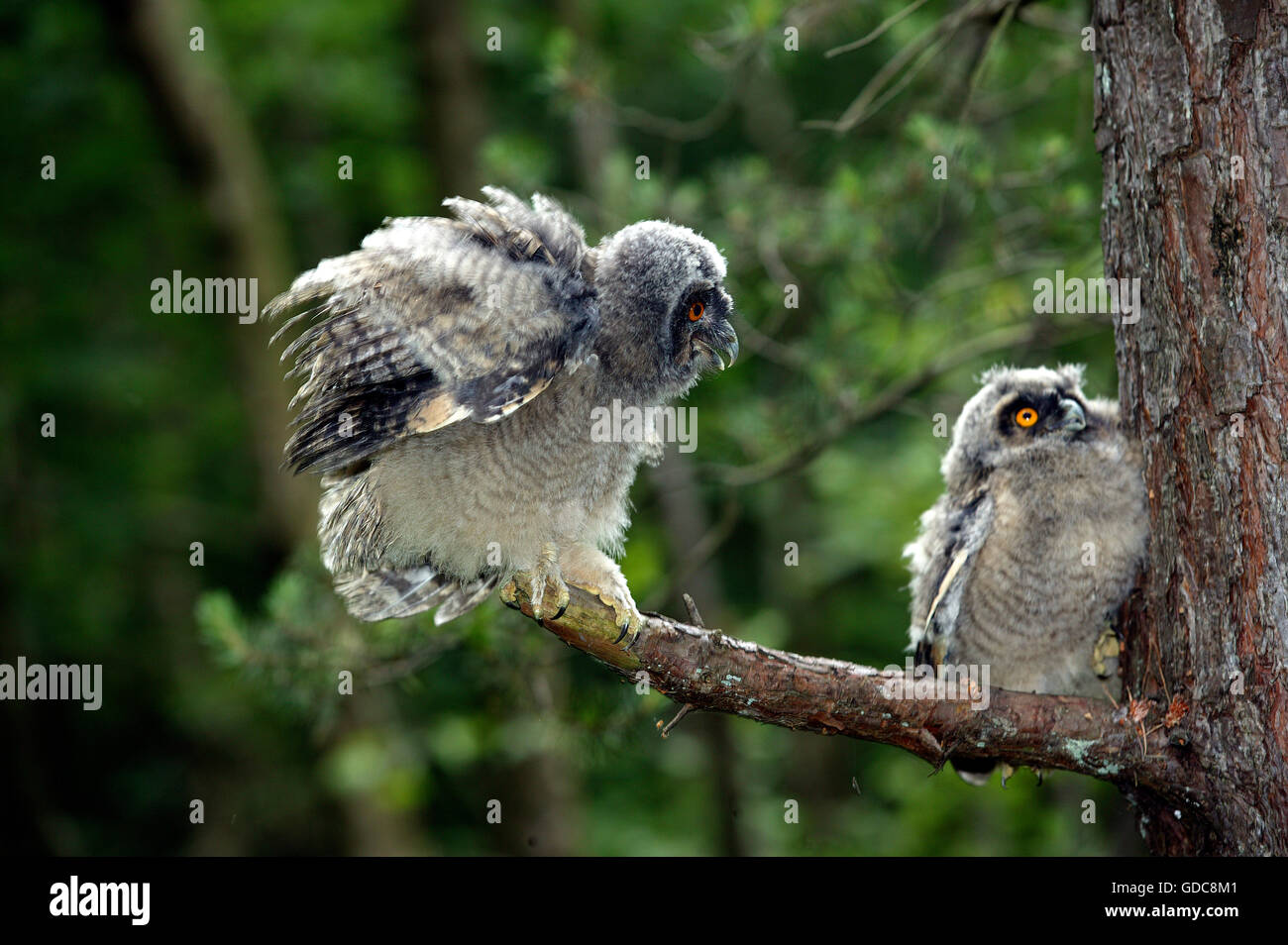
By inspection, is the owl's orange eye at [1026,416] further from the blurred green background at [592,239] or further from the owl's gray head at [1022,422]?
the blurred green background at [592,239]

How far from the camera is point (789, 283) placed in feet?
17.1

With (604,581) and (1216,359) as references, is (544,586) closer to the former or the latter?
(604,581)

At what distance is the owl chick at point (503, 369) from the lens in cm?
351

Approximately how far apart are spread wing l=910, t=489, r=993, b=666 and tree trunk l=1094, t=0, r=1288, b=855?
0.93 metres

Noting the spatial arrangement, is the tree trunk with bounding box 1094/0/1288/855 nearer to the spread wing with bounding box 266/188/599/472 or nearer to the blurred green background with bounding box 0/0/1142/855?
the blurred green background with bounding box 0/0/1142/855

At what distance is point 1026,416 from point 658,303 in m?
1.61

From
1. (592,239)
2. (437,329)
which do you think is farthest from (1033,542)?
(592,239)

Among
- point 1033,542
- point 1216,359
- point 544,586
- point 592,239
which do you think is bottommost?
point 544,586

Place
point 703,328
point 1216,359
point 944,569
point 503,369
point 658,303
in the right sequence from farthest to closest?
point 944,569, point 703,328, point 658,303, point 503,369, point 1216,359

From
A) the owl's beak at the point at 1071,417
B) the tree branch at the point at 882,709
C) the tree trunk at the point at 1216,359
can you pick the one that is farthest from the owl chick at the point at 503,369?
the tree trunk at the point at 1216,359

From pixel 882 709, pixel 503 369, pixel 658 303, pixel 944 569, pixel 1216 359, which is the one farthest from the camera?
pixel 944 569

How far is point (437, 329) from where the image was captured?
3533mm

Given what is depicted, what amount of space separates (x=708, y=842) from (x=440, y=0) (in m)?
8.07
